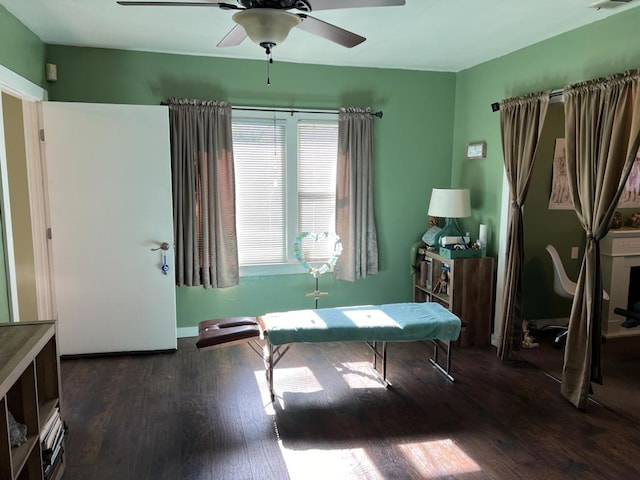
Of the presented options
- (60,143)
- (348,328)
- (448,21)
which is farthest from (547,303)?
(60,143)

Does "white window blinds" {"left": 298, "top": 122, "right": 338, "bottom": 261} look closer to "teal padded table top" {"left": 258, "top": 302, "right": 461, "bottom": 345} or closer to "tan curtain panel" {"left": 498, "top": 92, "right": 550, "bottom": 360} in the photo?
"teal padded table top" {"left": 258, "top": 302, "right": 461, "bottom": 345}

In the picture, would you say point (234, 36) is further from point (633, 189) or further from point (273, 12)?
point (633, 189)

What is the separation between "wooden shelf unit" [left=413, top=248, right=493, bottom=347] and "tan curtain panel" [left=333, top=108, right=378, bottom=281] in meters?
0.68

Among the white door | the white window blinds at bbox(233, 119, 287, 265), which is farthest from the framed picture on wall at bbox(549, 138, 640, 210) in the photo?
the white door

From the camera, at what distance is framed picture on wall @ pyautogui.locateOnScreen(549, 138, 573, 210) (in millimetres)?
4398

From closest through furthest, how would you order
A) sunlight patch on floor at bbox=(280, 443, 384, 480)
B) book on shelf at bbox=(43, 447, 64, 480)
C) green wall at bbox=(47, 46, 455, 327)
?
1. book on shelf at bbox=(43, 447, 64, 480)
2. sunlight patch on floor at bbox=(280, 443, 384, 480)
3. green wall at bbox=(47, 46, 455, 327)

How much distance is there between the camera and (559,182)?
4.45 meters

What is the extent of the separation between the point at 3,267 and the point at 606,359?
4.56 meters

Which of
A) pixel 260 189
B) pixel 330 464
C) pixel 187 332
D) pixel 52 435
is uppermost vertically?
pixel 260 189

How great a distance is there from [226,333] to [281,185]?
5.71 ft

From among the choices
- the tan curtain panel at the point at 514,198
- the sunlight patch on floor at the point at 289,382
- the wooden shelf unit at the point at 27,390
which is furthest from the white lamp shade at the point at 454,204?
the wooden shelf unit at the point at 27,390

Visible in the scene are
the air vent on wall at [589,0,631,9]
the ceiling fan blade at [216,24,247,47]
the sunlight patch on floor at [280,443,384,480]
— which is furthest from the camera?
the air vent on wall at [589,0,631,9]

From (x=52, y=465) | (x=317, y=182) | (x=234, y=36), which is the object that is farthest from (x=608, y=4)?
(x=52, y=465)

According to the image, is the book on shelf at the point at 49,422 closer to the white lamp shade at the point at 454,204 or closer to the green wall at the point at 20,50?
the green wall at the point at 20,50
